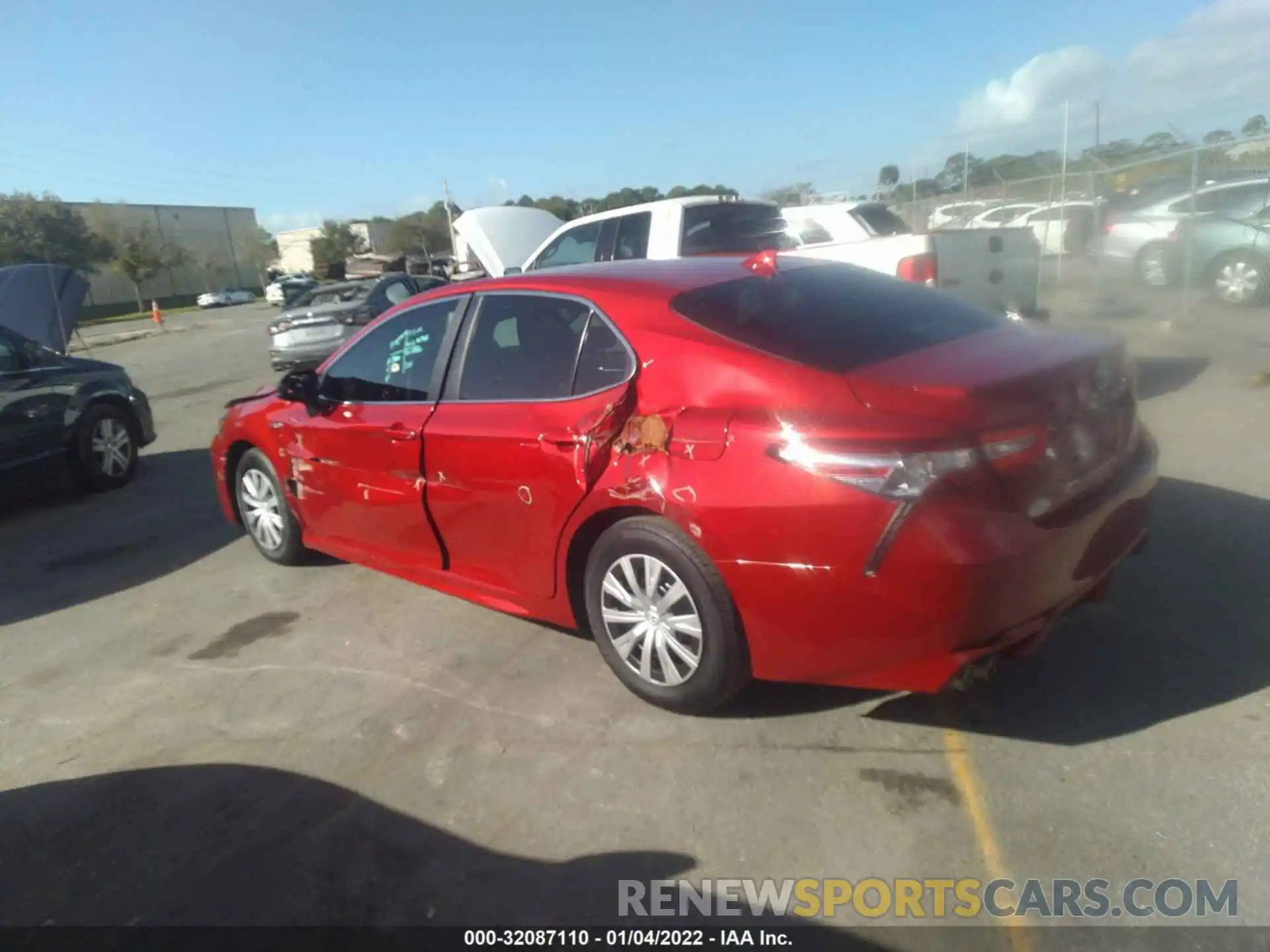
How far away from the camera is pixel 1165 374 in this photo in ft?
30.9

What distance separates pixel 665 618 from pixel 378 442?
75.7 inches

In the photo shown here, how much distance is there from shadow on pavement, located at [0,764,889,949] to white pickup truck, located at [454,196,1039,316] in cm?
499

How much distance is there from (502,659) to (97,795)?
1647 mm

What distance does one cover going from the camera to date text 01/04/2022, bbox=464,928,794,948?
104 inches

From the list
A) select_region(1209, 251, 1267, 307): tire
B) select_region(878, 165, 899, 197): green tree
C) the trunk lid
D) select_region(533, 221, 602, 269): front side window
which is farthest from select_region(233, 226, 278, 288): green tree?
the trunk lid

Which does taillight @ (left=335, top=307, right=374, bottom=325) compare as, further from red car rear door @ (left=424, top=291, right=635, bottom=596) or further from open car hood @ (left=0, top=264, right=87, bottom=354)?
red car rear door @ (left=424, top=291, right=635, bottom=596)

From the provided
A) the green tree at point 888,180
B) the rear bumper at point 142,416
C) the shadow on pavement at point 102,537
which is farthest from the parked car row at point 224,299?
the shadow on pavement at point 102,537

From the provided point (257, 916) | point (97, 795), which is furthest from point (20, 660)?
point (257, 916)

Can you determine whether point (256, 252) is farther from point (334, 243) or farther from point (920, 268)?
point (920, 268)

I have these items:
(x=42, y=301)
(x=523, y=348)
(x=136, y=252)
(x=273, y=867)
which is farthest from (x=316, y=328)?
(x=136, y=252)

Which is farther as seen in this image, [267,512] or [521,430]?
[267,512]

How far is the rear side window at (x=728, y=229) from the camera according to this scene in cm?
952

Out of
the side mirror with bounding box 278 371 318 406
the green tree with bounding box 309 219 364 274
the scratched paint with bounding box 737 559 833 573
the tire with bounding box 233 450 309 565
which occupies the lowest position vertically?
the tire with bounding box 233 450 309 565

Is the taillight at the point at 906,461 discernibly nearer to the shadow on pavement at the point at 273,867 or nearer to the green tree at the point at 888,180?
the shadow on pavement at the point at 273,867
